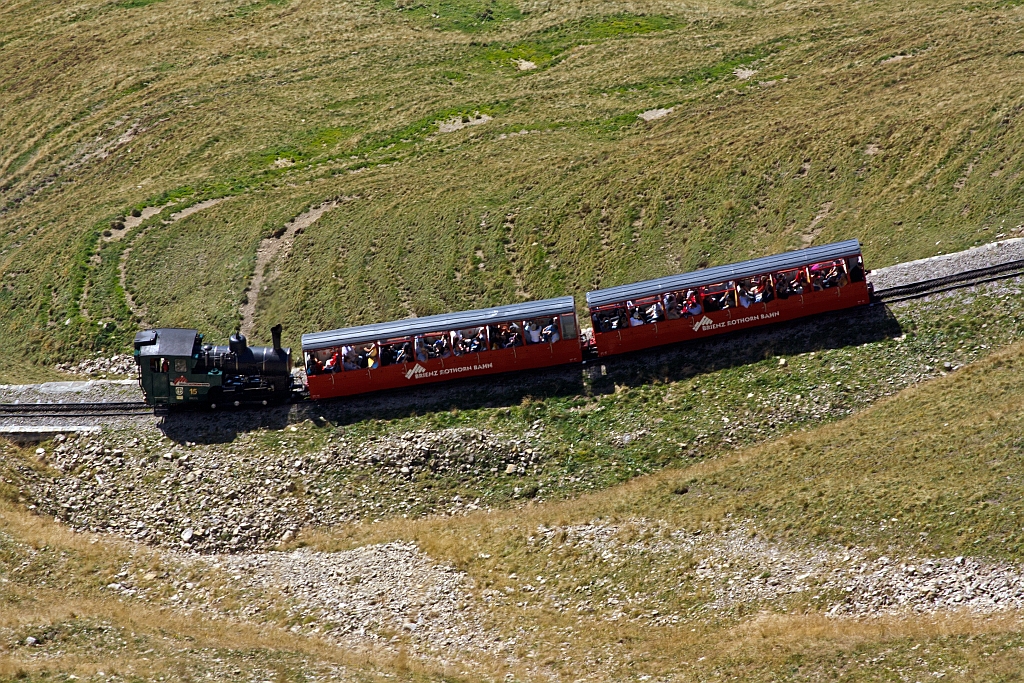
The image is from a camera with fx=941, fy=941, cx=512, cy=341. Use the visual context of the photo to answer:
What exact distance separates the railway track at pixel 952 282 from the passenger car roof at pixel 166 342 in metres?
28.4

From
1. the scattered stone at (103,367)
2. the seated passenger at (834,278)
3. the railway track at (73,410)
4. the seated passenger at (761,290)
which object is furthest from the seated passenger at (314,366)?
the seated passenger at (834,278)

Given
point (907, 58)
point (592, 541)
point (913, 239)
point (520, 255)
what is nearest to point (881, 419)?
point (592, 541)

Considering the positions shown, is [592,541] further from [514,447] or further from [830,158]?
[830,158]

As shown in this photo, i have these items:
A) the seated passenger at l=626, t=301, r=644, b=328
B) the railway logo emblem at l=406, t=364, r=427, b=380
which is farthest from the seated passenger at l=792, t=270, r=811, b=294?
the railway logo emblem at l=406, t=364, r=427, b=380

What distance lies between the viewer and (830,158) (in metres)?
53.1

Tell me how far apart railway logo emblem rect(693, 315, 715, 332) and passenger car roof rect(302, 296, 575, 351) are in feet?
16.6

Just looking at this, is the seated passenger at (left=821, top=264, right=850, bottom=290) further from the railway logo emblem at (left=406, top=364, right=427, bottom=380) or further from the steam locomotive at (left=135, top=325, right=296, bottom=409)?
the steam locomotive at (left=135, top=325, right=296, bottom=409)

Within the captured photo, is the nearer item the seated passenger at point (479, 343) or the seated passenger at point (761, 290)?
the seated passenger at point (761, 290)

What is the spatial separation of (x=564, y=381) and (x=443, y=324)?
553 centimetres

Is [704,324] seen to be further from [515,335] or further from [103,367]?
[103,367]

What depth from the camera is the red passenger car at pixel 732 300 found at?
3784 cm

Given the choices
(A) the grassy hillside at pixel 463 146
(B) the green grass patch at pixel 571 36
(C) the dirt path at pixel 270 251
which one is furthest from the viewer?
(B) the green grass patch at pixel 571 36

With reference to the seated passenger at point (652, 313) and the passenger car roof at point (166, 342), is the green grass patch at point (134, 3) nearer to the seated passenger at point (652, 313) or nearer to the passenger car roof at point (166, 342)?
the passenger car roof at point (166, 342)

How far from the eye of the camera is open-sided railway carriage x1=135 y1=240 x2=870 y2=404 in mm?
38000
